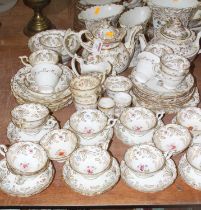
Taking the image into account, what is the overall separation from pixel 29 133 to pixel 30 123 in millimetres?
65

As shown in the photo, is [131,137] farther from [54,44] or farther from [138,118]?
[54,44]

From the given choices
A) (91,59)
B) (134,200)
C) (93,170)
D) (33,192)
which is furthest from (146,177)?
(91,59)

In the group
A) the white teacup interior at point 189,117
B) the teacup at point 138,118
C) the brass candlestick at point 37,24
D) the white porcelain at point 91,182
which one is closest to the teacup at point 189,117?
the white teacup interior at point 189,117

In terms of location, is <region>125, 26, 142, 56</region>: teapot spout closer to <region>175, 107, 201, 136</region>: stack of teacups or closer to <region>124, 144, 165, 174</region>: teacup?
<region>175, 107, 201, 136</region>: stack of teacups

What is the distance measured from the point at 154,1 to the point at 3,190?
1376 mm

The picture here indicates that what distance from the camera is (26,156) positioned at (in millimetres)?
1715

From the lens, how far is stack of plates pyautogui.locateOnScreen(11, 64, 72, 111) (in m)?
2.03

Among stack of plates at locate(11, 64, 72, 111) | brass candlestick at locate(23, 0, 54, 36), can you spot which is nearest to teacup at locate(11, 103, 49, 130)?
stack of plates at locate(11, 64, 72, 111)

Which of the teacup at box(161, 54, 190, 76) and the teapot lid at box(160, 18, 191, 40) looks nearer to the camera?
the teacup at box(161, 54, 190, 76)

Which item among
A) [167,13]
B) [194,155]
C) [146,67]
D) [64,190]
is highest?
[167,13]

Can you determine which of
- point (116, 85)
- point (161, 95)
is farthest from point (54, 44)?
point (161, 95)

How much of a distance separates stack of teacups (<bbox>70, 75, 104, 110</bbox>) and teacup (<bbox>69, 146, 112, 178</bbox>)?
0.28 metres

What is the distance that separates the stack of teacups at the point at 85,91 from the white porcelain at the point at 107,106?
0.03 metres

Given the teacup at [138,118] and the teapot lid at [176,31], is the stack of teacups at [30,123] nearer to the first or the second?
the teacup at [138,118]
